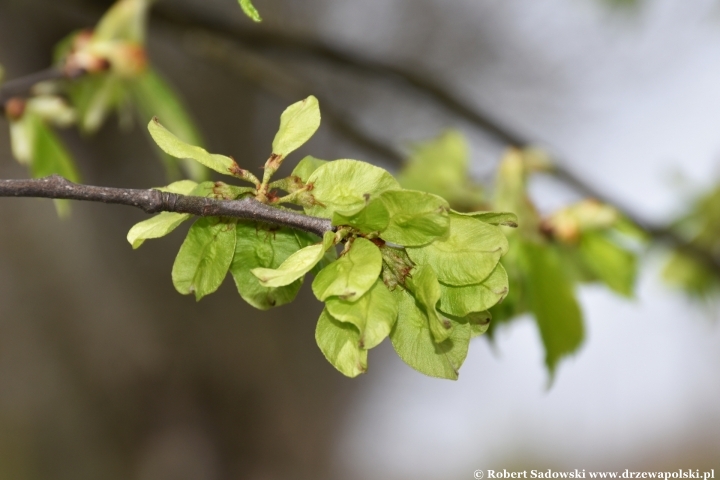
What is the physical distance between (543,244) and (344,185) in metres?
0.32

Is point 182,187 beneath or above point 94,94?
above

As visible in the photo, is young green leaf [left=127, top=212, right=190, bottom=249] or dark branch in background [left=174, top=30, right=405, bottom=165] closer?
young green leaf [left=127, top=212, right=190, bottom=249]

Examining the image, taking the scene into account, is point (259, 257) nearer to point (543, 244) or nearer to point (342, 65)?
point (543, 244)

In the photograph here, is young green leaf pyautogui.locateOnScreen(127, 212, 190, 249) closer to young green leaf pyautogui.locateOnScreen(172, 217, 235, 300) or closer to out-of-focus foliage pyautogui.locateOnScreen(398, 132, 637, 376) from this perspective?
young green leaf pyautogui.locateOnScreen(172, 217, 235, 300)

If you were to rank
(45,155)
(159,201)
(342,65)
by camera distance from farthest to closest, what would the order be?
1. (342,65)
2. (45,155)
3. (159,201)

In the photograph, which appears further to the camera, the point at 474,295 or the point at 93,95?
the point at 93,95

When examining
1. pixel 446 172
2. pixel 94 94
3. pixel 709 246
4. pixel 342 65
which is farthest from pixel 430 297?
pixel 709 246

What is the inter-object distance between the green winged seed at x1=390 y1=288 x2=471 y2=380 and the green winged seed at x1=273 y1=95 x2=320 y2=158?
0.27ft

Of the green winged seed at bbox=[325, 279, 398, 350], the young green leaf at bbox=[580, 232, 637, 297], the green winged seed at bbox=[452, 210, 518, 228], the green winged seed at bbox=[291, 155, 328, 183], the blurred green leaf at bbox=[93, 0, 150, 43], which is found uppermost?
the green winged seed at bbox=[452, 210, 518, 228]

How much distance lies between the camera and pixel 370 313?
241 millimetres

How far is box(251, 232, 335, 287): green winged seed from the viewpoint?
227 millimetres

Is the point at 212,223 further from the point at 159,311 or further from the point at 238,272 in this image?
the point at 159,311

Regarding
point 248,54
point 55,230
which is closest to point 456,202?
point 248,54

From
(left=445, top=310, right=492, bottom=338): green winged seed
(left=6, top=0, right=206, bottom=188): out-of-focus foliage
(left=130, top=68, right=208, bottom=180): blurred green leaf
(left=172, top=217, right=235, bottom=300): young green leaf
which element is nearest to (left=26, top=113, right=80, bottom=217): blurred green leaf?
(left=6, top=0, right=206, bottom=188): out-of-focus foliage
